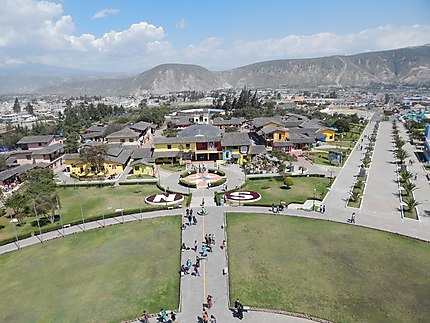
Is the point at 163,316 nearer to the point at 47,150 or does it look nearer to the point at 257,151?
the point at 257,151

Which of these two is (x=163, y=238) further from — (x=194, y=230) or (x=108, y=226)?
(x=108, y=226)

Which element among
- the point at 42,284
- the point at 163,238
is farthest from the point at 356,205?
the point at 42,284

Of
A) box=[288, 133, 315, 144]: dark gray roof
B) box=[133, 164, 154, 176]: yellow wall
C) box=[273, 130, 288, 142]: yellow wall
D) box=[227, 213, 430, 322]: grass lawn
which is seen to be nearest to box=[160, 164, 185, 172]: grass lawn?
box=[133, 164, 154, 176]: yellow wall

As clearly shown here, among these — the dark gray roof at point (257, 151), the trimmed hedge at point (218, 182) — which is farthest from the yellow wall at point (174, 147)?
the trimmed hedge at point (218, 182)

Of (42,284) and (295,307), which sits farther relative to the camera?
(42,284)

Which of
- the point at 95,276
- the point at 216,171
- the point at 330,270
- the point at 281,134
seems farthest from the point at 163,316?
the point at 281,134

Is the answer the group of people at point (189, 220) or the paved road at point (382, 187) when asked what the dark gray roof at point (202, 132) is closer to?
the paved road at point (382, 187)

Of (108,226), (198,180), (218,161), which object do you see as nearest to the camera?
(108,226)
